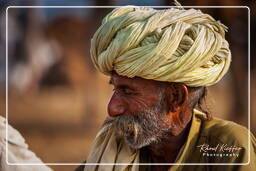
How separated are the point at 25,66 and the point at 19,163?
54 cm

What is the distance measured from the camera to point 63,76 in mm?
4777

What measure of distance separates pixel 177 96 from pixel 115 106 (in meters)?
0.34

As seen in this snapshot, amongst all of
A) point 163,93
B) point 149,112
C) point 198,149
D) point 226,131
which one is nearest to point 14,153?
point 149,112

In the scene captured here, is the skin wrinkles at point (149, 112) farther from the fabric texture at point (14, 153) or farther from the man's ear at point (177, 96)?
the fabric texture at point (14, 153)

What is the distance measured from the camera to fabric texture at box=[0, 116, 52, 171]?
4711 mm

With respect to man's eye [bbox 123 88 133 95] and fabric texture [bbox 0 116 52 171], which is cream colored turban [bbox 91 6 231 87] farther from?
fabric texture [bbox 0 116 52 171]

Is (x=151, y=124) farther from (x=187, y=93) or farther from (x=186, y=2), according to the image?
(x=186, y=2)

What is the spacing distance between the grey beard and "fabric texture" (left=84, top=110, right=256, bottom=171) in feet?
0.29

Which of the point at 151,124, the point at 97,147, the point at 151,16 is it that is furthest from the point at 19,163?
the point at 151,16

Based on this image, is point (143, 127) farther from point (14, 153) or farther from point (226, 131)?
point (14, 153)

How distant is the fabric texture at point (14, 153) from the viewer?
15.5 ft

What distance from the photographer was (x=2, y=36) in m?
4.73

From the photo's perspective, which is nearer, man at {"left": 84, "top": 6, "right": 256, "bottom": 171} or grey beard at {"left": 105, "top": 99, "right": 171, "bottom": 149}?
man at {"left": 84, "top": 6, "right": 256, "bottom": 171}

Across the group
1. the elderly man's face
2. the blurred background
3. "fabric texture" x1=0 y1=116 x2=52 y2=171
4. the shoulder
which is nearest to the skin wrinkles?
the elderly man's face
